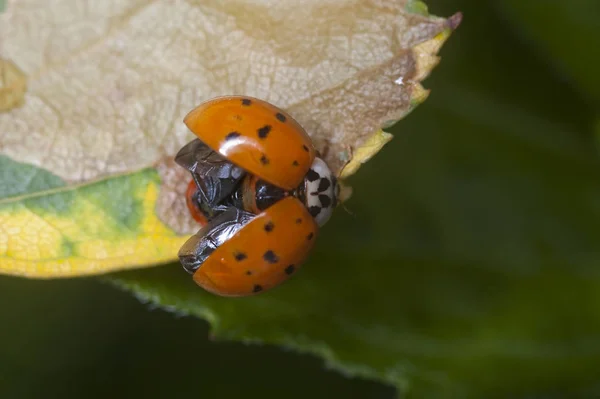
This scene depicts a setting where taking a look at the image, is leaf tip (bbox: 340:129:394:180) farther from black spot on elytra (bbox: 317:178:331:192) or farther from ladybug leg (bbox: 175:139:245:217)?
ladybug leg (bbox: 175:139:245:217)

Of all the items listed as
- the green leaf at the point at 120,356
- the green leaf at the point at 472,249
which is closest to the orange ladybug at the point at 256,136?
the green leaf at the point at 472,249

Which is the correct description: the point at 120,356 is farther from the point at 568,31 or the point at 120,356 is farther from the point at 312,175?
the point at 568,31

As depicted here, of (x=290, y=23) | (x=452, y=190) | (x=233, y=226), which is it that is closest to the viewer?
(x=290, y=23)

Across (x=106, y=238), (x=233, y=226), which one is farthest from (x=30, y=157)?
(x=233, y=226)

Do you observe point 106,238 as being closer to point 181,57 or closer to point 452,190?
point 181,57

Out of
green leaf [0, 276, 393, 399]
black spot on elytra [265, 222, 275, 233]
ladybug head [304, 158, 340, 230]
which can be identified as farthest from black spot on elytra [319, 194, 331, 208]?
green leaf [0, 276, 393, 399]

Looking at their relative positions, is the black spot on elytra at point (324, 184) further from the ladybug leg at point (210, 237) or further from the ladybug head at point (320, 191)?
the ladybug leg at point (210, 237)
